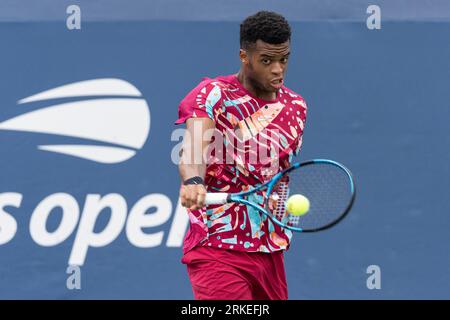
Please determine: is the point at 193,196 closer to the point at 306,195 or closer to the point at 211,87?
the point at 211,87

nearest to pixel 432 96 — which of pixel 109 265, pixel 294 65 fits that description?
pixel 294 65

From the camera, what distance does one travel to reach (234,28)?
21.6 feet

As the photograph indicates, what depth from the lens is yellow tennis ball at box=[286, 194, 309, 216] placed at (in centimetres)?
453

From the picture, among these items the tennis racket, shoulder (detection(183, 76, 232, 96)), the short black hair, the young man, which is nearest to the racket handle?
the tennis racket

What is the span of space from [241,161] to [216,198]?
0.32m

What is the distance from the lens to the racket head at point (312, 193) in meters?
4.57

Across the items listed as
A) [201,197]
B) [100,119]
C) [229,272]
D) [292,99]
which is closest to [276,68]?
[292,99]

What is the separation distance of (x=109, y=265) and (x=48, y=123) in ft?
3.14

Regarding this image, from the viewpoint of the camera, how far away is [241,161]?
15.4ft

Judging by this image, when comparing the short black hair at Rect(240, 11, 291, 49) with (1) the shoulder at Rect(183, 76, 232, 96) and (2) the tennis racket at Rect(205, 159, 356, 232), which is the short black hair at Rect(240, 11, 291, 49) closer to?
(1) the shoulder at Rect(183, 76, 232, 96)

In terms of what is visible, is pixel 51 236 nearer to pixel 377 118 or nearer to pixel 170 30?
pixel 170 30

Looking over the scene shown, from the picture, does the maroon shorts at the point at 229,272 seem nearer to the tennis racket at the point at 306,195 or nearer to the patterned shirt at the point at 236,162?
the patterned shirt at the point at 236,162

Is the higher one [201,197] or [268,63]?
[268,63]

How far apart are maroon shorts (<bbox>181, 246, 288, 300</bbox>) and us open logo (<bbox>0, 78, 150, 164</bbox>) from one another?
6.33 ft
